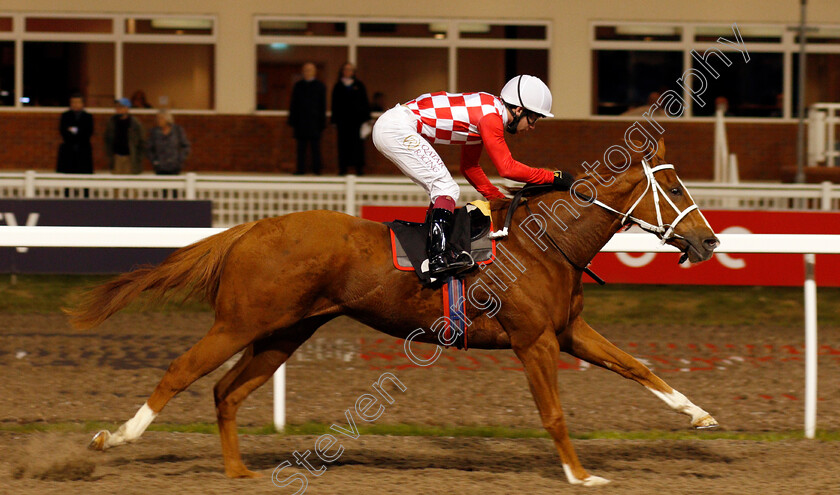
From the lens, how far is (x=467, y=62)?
53.9 feet

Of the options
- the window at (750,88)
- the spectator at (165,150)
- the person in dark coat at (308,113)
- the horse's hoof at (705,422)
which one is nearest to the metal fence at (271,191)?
the spectator at (165,150)

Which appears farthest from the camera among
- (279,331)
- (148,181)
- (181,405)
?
(148,181)

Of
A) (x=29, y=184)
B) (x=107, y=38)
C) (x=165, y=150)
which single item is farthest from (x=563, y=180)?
(x=107, y=38)

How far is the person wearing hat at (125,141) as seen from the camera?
43.0 feet

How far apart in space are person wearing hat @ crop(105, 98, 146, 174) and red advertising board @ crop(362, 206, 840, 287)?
190 inches

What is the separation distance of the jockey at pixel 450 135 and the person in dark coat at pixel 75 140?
912 cm

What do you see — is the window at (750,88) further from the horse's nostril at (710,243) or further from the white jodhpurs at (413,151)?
the white jodhpurs at (413,151)

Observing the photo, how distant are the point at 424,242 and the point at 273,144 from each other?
39.0ft

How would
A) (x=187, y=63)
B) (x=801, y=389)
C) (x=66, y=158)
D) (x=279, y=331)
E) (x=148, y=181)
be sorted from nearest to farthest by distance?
(x=279, y=331), (x=801, y=389), (x=148, y=181), (x=66, y=158), (x=187, y=63)

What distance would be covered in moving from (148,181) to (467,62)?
6.93 m

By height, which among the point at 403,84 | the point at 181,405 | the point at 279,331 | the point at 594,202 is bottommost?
the point at 181,405

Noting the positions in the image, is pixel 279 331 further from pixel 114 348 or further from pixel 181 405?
pixel 114 348

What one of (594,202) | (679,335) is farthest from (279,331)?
(679,335)

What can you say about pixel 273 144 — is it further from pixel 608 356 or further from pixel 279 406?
pixel 608 356
